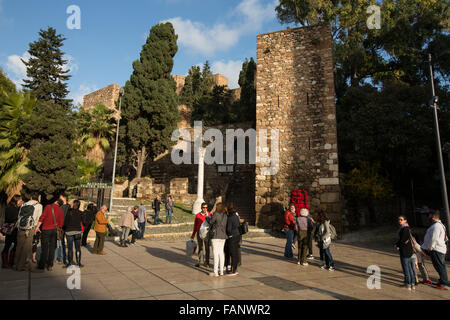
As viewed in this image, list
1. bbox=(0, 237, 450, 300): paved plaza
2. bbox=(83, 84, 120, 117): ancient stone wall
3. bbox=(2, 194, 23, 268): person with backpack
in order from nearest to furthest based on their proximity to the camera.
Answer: bbox=(0, 237, 450, 300): paved plaza < bbox=(2, 194, 23, 268): person with backpack < bbox=(83, 84, 120, 117): ancient stone wall

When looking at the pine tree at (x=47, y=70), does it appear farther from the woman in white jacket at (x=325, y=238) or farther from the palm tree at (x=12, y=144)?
the woman in white jacket at (x=325, y=238)

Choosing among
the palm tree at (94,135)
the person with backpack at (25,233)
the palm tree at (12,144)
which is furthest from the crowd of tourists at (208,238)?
the palm tree at (94,135)

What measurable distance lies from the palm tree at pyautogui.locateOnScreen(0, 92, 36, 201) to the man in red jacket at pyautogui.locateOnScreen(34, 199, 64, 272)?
9336 millimetres

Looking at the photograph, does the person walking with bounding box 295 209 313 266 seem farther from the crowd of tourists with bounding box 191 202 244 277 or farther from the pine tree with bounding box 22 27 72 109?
the pine tree with bounding box 22 27 72 109

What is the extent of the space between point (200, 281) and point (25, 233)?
12.4 feet

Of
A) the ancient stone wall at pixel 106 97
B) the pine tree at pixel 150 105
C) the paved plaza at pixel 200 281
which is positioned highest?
the ancient stone wall at pixel 106 97

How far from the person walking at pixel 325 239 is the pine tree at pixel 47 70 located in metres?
23.3

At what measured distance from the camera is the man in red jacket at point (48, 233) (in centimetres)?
599

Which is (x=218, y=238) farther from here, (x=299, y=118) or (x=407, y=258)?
(x=299, y=118)

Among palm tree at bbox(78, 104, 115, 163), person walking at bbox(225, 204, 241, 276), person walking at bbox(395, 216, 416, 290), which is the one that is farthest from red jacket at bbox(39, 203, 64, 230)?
palm tree at bbox(78, 104, 115, 163)

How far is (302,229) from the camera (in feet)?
24.7

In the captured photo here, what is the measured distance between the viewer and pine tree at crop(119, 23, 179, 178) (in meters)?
23.0

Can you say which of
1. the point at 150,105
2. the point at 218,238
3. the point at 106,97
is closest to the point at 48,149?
the point at 150,105
